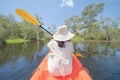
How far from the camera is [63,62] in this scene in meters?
3.86

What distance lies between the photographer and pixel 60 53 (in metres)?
3.89

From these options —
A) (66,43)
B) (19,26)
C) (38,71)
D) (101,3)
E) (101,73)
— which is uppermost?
(101,3)

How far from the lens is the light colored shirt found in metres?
3.87

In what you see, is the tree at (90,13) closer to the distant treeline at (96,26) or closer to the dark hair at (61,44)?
the distant treeline at (96,26)

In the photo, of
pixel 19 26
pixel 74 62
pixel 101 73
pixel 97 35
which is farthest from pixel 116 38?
pixel 74 62

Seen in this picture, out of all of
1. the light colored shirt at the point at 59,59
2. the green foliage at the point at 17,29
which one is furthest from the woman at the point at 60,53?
the green foliage at the point at 17,29

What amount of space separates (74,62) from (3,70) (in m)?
6.58

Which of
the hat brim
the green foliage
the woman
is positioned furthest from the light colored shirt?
the green foliage

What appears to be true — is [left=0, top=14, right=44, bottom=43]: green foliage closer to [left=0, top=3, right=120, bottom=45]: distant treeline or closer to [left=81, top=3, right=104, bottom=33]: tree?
[left=0, top=3, right=120, bottom=45]: distant treeline

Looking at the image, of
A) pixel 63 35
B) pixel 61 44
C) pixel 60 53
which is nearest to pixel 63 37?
pixel 63 35

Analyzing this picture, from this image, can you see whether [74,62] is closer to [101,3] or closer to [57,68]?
[57,68]

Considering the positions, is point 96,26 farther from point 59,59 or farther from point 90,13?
point 59,59

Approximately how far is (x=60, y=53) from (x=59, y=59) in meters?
0.13

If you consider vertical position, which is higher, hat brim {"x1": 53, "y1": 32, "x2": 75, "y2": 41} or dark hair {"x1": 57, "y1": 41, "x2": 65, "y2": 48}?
hat brim {"x1": 53, "y1": 32, "x2": 75, "y2": 41}
